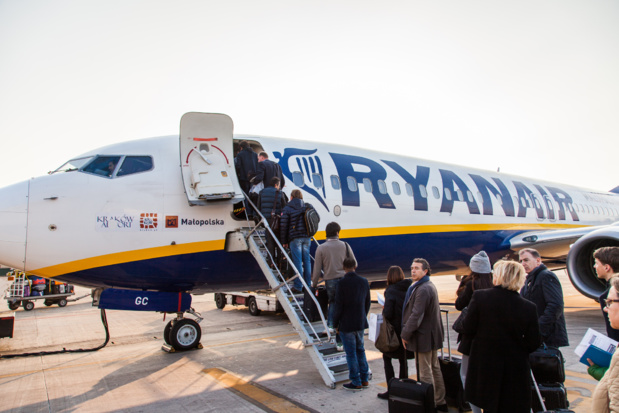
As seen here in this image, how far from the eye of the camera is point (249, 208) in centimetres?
804

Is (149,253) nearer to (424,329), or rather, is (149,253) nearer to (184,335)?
(184,335)

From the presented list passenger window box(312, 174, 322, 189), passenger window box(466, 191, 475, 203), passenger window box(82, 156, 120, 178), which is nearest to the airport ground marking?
passenger window box(82, 156, 120, 178)

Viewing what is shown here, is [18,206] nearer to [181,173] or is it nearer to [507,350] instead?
[181,173]

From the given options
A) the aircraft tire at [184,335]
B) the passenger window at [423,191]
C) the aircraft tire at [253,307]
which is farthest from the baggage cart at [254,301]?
the passenger window at [423,191]

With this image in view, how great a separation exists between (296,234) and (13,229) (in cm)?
429

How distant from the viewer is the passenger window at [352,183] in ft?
30.6

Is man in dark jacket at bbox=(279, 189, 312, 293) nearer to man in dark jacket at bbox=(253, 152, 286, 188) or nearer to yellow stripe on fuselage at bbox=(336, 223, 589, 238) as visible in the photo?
man in dark jacket at bbox=(253, 152, 286, 188)

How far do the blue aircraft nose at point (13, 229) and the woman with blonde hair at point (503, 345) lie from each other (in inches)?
253

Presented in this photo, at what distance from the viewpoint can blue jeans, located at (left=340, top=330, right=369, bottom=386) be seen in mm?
5777

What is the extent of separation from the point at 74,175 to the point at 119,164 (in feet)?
2.37

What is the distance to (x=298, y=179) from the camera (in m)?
8.71

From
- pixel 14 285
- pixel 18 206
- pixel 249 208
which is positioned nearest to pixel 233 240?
pixel 249 208

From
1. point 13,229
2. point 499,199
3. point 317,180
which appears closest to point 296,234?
point 317,180

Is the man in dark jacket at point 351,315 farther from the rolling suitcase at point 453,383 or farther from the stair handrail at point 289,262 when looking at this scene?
the rolling suitcase at point 453,383
